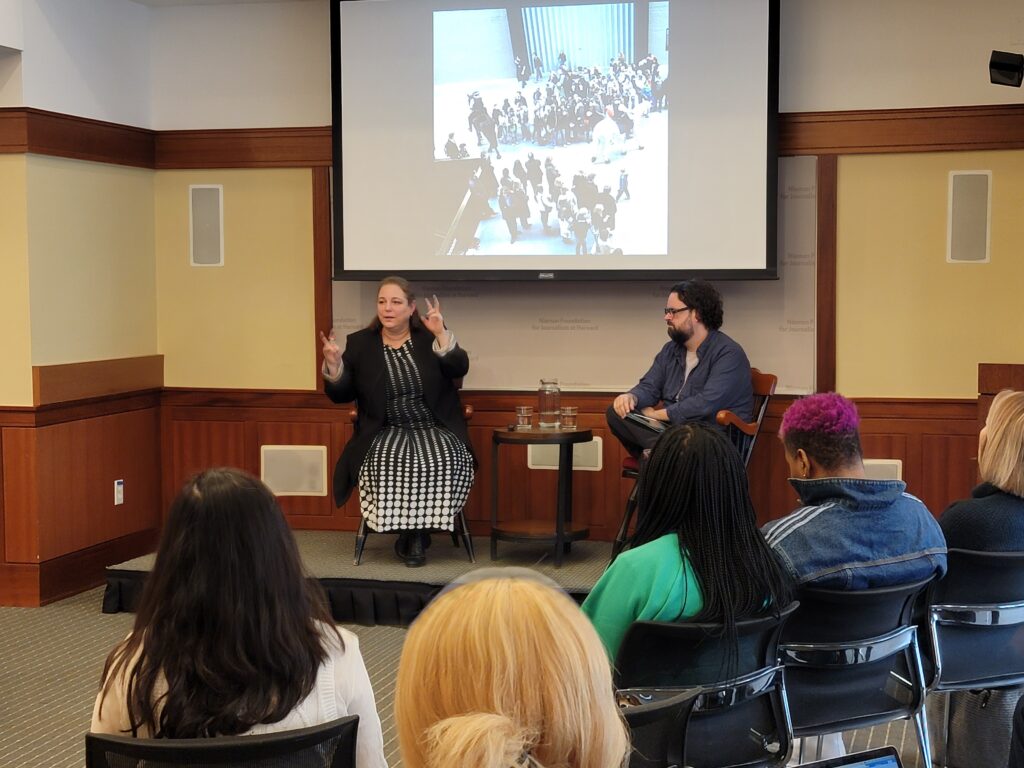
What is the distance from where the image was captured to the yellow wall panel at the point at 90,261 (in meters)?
5.33

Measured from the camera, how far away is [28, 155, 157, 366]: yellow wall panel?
17.5 ft

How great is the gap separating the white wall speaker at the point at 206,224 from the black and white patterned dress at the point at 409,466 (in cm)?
154

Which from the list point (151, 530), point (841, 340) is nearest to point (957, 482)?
point (841, 340)

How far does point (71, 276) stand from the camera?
5543 millimetres

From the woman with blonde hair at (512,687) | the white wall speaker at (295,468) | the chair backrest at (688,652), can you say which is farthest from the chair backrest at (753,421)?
the woman with blonde hair at (512,687)

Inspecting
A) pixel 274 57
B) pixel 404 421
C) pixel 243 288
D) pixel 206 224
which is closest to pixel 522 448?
pixel 404 421

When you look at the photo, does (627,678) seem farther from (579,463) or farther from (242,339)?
(242,339)

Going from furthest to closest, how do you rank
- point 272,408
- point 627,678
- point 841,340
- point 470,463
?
point 272,408
point 841,340
point 470,463
point 627,678

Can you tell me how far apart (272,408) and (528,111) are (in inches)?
80.4

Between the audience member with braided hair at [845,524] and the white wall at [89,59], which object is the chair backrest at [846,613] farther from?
the white wall at [89,59]

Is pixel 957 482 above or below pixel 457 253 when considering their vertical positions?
below

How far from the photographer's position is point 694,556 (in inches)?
88.4

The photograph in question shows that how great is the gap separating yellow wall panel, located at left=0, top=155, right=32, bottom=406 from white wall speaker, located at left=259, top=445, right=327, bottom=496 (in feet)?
4.41

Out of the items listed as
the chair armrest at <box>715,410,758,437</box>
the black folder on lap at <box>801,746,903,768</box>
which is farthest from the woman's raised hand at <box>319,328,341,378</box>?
the black folder on lap at <box>801,746,903,768</box>
